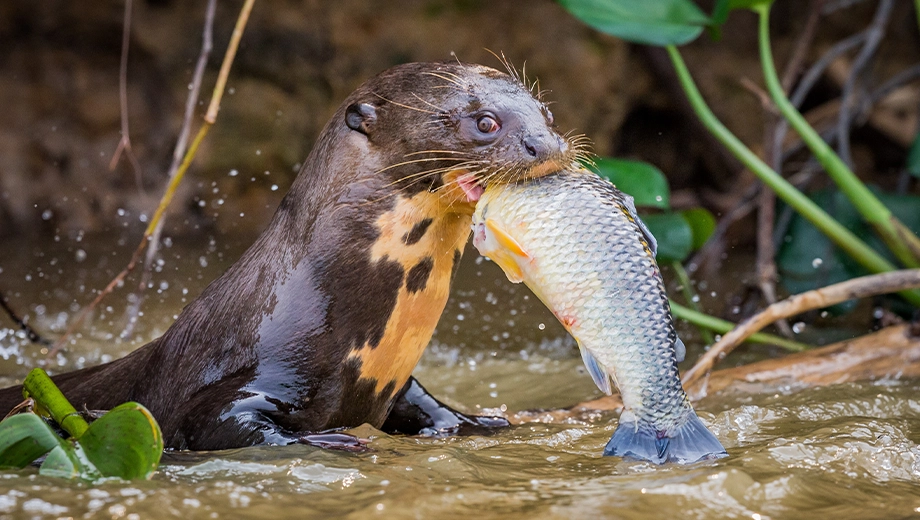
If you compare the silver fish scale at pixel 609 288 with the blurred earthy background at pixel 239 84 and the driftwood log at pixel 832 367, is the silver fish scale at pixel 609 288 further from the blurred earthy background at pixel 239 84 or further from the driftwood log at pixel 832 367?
the blurred earthy background at pixel 239 84

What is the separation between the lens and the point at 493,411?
273 centimetres

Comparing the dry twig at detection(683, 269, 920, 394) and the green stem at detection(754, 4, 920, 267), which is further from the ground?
the green stem at detection(754, 4, 920, 267)

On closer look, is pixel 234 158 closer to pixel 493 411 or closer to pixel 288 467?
pixel 493 411

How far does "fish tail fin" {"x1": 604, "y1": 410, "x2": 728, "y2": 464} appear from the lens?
175 centimetres

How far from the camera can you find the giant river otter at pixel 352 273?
80.4 inches

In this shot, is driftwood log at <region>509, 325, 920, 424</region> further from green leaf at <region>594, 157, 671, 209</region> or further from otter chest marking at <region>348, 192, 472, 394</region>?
otter chest marking at <region>348, 192, 472, 394</region>

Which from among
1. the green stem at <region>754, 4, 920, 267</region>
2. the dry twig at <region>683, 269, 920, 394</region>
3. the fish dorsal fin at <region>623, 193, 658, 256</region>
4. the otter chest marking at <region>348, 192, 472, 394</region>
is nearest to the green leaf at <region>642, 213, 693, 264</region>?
the green stem at <region>754, 4, 920, 267</region>

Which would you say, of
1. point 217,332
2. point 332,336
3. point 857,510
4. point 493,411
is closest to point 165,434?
point 217,332

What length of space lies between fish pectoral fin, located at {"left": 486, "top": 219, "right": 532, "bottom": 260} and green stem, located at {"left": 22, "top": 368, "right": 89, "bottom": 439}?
31.2 inches

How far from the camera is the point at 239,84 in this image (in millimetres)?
5613

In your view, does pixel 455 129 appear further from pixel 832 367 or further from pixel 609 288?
pixel 832 367

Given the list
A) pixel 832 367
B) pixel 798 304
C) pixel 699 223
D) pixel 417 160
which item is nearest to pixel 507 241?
pixel 417 160

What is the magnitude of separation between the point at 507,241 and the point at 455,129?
1.12 ft

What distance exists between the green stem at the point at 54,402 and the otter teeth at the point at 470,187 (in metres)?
0.83
